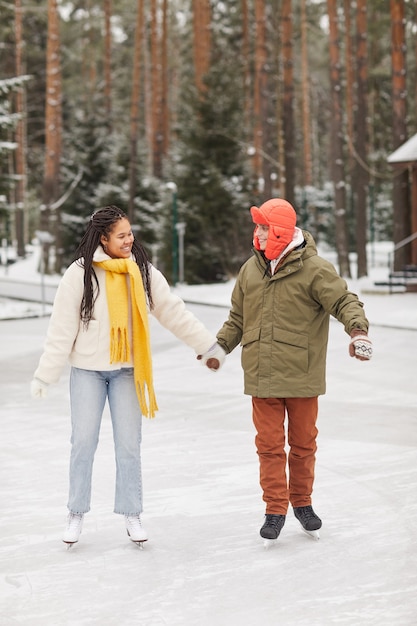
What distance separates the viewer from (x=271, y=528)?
18.8 feet

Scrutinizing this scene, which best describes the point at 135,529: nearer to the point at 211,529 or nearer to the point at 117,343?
the point at 211,529

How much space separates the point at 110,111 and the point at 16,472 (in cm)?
4984

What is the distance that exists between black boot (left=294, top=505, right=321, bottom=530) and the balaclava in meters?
1.39

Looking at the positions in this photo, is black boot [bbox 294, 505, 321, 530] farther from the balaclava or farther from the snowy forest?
the snowy forest

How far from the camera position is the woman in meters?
5.52

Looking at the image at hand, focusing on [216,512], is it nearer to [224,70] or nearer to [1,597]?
[1,597]

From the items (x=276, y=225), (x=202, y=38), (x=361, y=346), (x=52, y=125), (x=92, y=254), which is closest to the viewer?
(x=361, y=346)

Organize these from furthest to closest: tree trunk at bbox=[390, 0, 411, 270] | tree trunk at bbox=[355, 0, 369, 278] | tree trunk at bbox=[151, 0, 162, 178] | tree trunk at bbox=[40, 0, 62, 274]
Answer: tree trunk at bbox=[151, 0, 162, 178] → tree trunk at bbox=[40, 0, 62, 274] → tree trunk at bbox=[355, 0, 369, 278] → tree trunk at bbox=[390, 0, 411, 270]

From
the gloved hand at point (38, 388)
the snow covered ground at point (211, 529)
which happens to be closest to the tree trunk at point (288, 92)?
the snow covered ground at point (211, 529)

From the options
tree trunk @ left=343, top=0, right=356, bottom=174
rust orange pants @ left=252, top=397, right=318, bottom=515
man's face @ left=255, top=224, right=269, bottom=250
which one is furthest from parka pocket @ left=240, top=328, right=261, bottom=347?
tree trunk @ left=343, top=0, right=356, bottom=174

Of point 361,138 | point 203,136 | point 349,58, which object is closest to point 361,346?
point 203,136

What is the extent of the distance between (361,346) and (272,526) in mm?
1093

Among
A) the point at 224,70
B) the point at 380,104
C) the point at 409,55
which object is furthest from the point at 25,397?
the point at 409,55

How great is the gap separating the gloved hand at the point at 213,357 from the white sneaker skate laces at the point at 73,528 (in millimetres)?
1058
